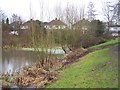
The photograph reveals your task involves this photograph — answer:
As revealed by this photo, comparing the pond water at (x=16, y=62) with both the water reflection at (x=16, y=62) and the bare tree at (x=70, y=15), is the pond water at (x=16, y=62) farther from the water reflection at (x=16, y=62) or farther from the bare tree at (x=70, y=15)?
the bare tree at (x=70, y=15)

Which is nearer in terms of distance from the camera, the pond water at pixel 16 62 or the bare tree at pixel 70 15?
the pond water at pixel 16 62

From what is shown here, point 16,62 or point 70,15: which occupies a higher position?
point 70,15

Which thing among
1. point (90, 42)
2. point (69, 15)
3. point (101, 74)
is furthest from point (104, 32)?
point (101, 74)

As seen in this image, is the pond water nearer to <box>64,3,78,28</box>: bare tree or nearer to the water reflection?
the water reflection

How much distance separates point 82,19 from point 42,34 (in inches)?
438

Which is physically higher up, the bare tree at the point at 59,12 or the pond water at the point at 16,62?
the bare tree at the point at 59,12

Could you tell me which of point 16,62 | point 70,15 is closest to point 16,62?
point 16,62

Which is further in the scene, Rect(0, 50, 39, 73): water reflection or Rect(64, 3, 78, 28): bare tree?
Rect(64, 3, 78, 28): bare tree

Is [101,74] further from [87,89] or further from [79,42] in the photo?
[79,42]

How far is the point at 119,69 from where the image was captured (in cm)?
745

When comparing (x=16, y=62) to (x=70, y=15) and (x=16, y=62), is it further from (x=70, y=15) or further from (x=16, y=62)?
(x=70, y=15)

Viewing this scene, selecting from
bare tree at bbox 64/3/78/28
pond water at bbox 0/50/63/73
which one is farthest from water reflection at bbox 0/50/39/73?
bare tree at bbox 64/3/78/28

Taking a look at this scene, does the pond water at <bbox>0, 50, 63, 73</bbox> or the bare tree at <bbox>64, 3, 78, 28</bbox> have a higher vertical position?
the bare tree at <bbox>64, 3, 78, 28</bbox>

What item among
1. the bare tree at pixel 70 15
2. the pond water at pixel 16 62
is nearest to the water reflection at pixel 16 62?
the pond water at pixel 16 62
